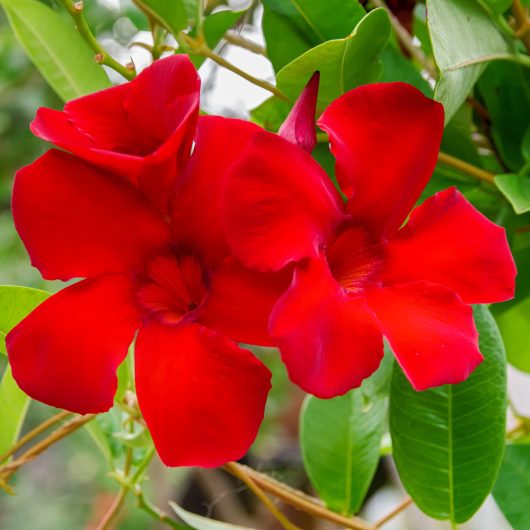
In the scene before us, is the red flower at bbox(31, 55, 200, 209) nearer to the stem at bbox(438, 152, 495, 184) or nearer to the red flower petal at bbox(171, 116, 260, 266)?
the red flower petal at bbox(171, 116, 260, 266)

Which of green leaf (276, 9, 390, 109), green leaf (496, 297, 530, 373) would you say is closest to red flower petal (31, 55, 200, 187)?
green leaf (276, 9, 390, 109)

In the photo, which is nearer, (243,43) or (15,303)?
(15,303)

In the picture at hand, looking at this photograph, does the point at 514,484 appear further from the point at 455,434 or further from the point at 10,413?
the point at 10,413

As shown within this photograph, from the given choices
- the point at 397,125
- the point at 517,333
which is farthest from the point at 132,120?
the point at 517,333

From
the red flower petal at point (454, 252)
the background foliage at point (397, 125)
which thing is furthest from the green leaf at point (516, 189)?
the red flower petal at point (454, 252)

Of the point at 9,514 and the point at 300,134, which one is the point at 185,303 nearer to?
the point at 300,134

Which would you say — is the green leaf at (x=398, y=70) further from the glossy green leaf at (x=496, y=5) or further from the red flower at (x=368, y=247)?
the red flower at (x=368, y=247)
